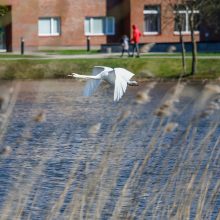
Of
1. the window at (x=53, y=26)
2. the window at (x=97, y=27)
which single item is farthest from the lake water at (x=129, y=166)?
the window at (x=97, y=27)

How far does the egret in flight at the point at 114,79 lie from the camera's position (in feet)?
15.4

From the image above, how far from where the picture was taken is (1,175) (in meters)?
11.3

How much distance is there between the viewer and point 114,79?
15.9 feet

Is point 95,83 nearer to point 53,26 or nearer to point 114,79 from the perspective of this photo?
point 114,79

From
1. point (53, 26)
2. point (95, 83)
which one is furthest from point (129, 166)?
point (53, 26)

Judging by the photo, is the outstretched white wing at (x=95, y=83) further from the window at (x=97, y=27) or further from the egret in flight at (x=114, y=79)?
the window at (x=97, y=27)

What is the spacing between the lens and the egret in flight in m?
4.70

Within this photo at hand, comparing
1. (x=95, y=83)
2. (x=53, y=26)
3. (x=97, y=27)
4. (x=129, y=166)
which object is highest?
(x=97, y=27)

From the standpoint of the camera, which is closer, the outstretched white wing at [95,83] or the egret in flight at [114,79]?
the egret in flight at [114,79]

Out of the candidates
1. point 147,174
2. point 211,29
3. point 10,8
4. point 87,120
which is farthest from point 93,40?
point 10,8

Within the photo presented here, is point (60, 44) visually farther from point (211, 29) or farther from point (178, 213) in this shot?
point (211, 29)

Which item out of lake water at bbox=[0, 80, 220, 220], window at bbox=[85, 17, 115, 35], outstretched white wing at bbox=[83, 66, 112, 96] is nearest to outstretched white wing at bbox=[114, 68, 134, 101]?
lake water at bbox=[0, 80, 220, 220]

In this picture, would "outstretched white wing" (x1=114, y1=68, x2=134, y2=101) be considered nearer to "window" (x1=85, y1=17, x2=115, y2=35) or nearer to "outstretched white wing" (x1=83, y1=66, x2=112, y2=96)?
"outstretched white wing" (x1=83, y1=66, x2=112, y2=96)

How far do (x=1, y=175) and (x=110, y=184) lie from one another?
5.99m
